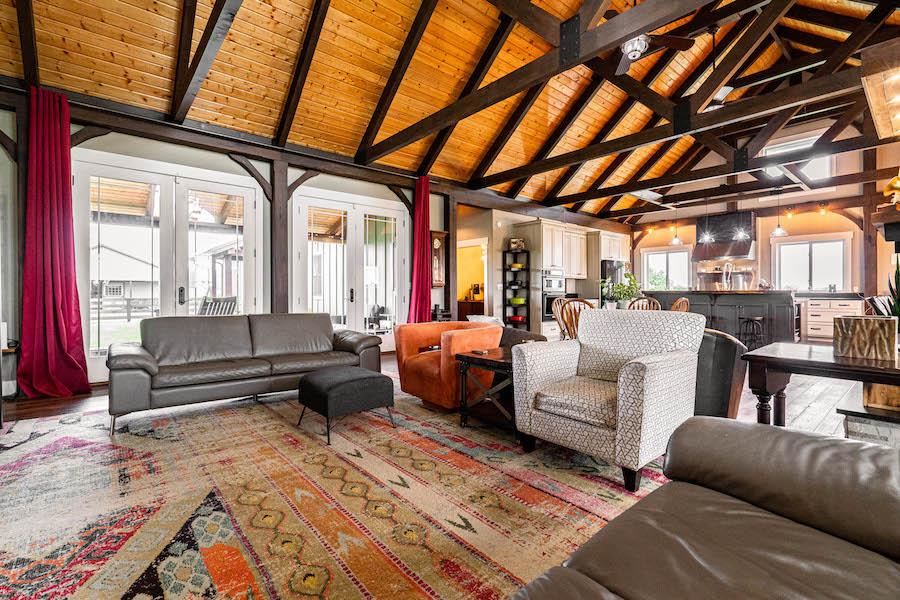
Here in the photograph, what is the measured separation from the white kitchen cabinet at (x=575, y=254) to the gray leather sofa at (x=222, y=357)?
6453 mm

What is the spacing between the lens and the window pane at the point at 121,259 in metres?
4.77

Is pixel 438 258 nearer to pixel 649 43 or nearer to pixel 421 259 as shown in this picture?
pixel 421 259

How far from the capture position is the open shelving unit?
909 centimetres

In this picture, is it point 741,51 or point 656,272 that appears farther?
point 656,272

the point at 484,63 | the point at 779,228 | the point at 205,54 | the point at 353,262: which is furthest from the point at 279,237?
the point at 779,228

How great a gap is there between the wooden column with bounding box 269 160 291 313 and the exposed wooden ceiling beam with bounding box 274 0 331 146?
1.49ft

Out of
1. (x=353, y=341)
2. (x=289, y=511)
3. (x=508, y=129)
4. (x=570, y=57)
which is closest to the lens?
(x=289, y=511)

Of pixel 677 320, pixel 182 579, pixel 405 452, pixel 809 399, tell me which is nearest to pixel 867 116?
pixel 809 399

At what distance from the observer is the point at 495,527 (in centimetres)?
185

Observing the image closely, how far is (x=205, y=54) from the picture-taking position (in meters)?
3.99

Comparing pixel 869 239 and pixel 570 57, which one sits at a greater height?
pixel 570 57

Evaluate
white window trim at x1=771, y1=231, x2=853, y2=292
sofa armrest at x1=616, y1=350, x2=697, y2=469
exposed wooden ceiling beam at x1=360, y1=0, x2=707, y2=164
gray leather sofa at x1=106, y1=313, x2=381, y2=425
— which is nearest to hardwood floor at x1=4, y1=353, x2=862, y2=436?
gray leather sofa at x1=106, y1=313, x2=381, y2=425

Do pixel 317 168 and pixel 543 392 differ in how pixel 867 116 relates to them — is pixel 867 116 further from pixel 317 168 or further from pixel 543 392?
pixel 317 168

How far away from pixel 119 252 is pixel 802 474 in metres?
6.18
